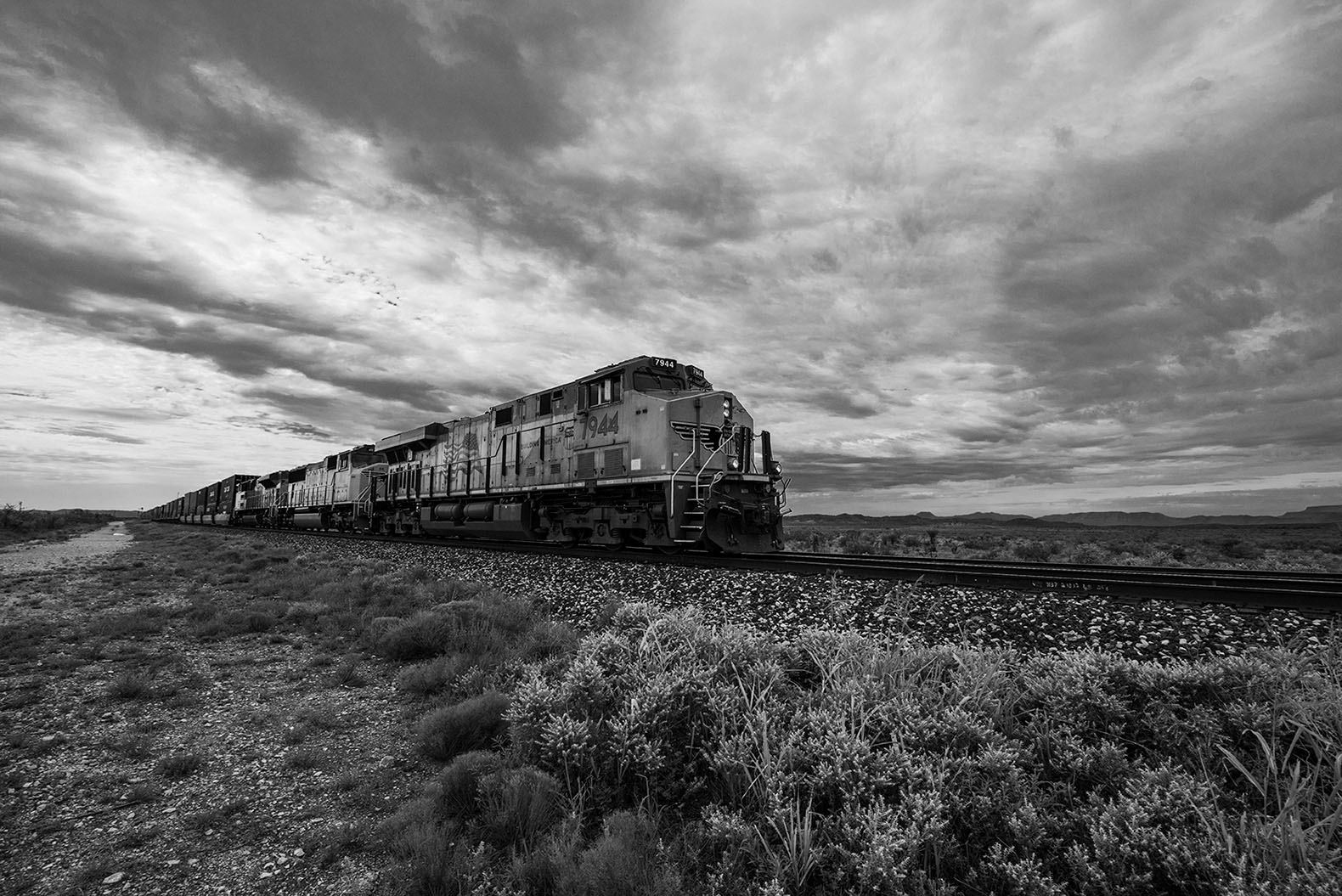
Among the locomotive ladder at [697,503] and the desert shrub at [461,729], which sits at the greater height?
the locomotive ladder at [697,503]

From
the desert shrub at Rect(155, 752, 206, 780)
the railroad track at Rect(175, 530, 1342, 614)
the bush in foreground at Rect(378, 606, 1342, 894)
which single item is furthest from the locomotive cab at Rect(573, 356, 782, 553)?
the desert shrub at Rect(155, 752, 206, 780)

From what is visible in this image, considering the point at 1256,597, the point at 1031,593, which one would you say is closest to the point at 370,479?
the point at 1031,593

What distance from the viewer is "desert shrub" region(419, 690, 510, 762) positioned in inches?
175

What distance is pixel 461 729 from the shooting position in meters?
4.54

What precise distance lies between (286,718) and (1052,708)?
5.85 meters

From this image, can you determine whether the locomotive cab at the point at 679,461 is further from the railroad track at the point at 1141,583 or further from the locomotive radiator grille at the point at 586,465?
the railroad track at the point at 1141,583

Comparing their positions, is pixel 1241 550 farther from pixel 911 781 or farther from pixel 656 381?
pixel 911 781

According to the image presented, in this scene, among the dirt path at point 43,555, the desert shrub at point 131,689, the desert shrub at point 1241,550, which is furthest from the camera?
the dirt path at point 43,555

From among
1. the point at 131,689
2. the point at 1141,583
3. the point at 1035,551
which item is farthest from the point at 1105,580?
the point at 1035,551

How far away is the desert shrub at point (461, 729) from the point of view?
4.45m

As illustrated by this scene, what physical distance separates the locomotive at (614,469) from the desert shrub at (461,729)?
27.1ft

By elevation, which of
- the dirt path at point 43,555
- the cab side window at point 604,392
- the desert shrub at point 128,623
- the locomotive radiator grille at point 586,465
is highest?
the cab side window at point 604,392

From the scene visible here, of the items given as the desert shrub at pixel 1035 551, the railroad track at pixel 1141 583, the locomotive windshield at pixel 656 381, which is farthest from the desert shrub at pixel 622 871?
the desert shrub at pixel 1035 551

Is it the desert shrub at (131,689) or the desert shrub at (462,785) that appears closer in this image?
the desert shrub at (462,785)
